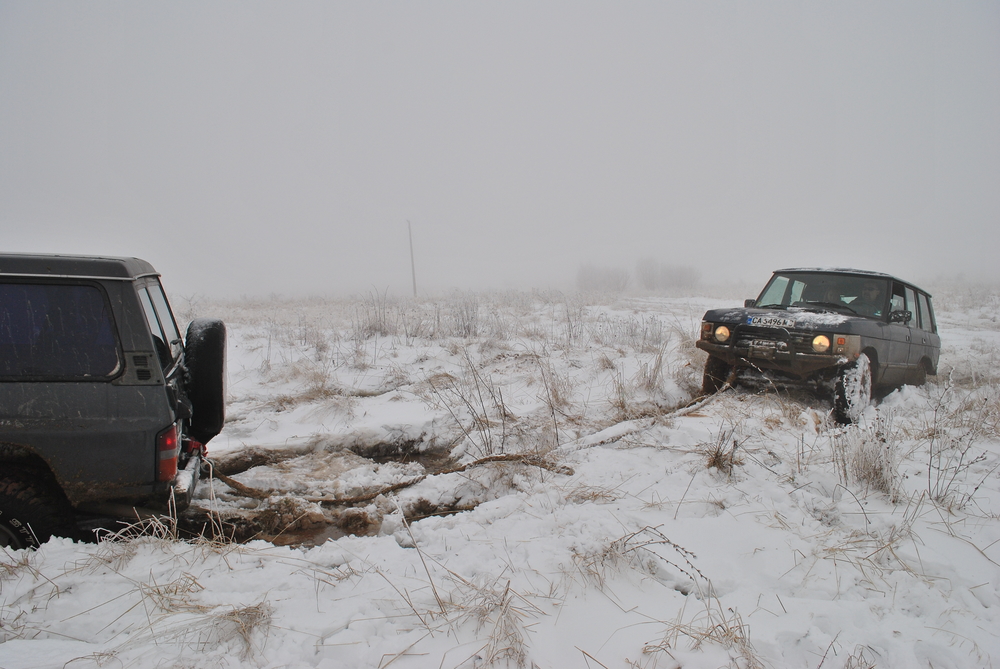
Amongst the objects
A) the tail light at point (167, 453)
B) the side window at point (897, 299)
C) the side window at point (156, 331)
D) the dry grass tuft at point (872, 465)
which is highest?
the side window at point (156, 331)

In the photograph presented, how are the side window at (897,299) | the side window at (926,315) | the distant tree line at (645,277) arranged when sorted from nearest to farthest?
the side window at (897,299) < the side window at (926,315) < the distant tree line at (645,277)

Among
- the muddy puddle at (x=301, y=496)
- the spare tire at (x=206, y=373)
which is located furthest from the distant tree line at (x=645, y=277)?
the spare tire at (x=206, y=373)

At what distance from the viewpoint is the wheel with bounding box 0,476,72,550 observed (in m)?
2.04

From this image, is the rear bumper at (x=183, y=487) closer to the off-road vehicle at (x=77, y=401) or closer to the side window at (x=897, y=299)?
the off-road vehicle at (x=77, y=401)

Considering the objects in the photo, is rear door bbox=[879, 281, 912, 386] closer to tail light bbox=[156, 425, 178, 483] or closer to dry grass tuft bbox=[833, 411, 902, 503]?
dry grass tuft bbox=[833, 411, 902, 503]

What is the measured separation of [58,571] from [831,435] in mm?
5056

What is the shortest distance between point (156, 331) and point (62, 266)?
1.59ft

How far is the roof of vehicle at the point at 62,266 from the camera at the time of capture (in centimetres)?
207

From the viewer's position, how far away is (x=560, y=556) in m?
2.27

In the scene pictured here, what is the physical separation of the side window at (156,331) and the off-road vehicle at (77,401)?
0.04 m

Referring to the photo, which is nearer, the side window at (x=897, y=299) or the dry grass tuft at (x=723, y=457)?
the dry grass tuft at (x=723, y=457)

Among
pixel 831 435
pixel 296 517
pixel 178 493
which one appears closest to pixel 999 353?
pixel 831 435

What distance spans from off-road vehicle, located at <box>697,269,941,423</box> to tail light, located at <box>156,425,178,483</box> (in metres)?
5.03

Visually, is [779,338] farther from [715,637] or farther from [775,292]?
[715,637]
